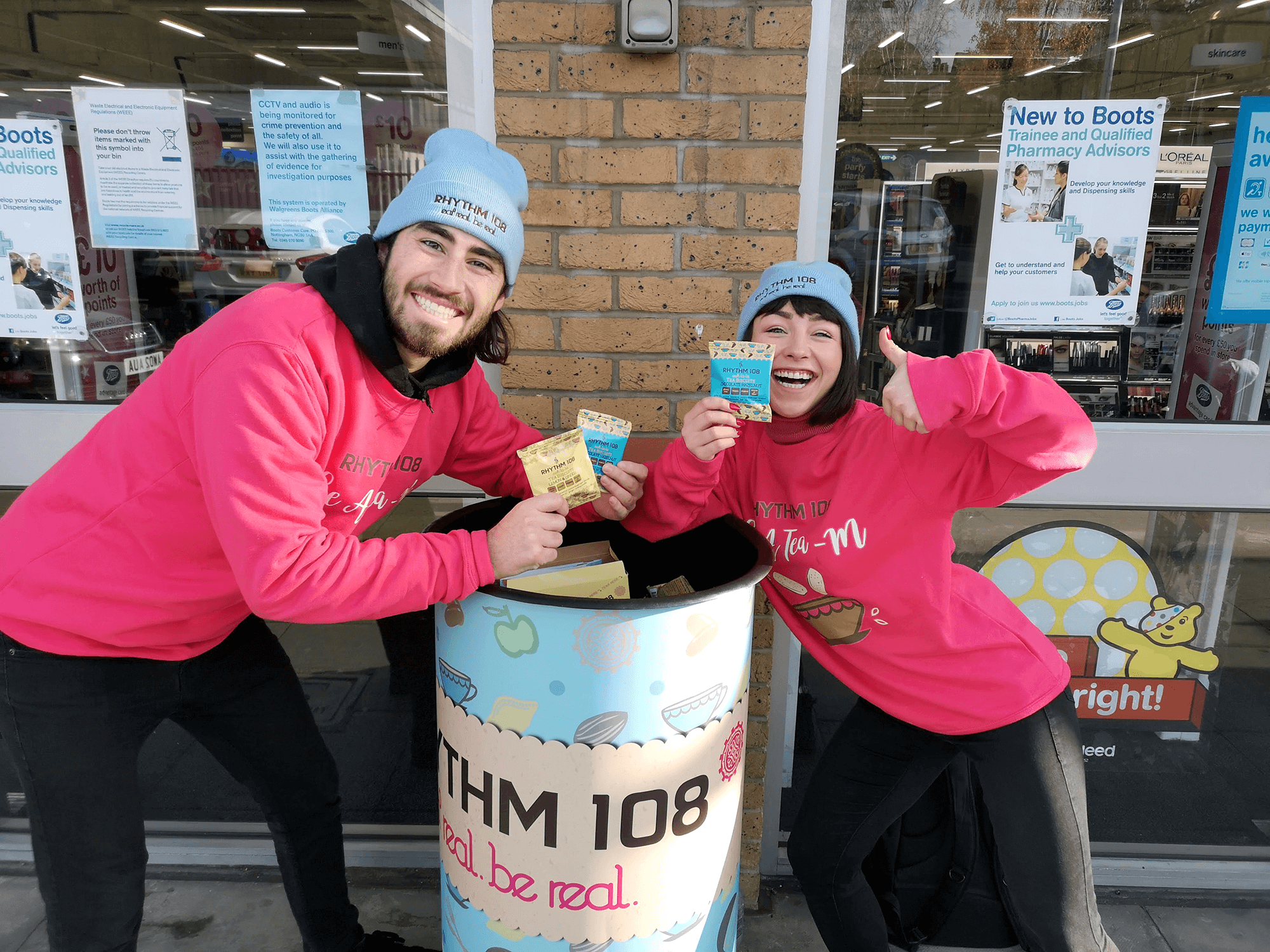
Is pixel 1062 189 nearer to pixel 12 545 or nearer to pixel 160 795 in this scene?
pixel 12 545

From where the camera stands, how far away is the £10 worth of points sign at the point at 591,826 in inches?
63.9

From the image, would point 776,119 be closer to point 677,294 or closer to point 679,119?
point 679,119

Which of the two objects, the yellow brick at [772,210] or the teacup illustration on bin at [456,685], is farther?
the yellow brick at [772,210]

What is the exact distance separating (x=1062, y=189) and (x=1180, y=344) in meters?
0.64

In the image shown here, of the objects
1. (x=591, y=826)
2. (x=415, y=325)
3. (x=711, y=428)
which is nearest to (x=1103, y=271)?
(x=711, y=428)

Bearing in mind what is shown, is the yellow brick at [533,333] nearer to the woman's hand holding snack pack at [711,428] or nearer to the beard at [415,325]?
the beard at [415,325]

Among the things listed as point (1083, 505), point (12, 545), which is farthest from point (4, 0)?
point (1083, 505)

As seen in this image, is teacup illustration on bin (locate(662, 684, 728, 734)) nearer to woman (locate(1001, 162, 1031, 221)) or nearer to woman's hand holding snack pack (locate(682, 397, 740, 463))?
woman's hand holding snack pack (locate(682, 397, 740, 463))

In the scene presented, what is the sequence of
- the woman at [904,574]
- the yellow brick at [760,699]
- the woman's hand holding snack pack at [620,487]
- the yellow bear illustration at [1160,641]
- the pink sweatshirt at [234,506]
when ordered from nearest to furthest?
the pink sweatshirt at [234,506]
the woman at [904,574]
the woman's hand holding snack pack at [620,487]
the yellow brick at [760,699]
the yellow bear illustration at [1160,641]

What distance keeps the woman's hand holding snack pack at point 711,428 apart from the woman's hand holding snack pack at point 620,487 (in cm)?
21

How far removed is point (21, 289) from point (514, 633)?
7.30 feet

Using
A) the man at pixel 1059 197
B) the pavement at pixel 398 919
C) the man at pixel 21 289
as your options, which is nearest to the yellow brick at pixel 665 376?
the man at pixel 1059 197

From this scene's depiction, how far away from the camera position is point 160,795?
3.00 meters

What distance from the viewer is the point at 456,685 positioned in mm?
1739
